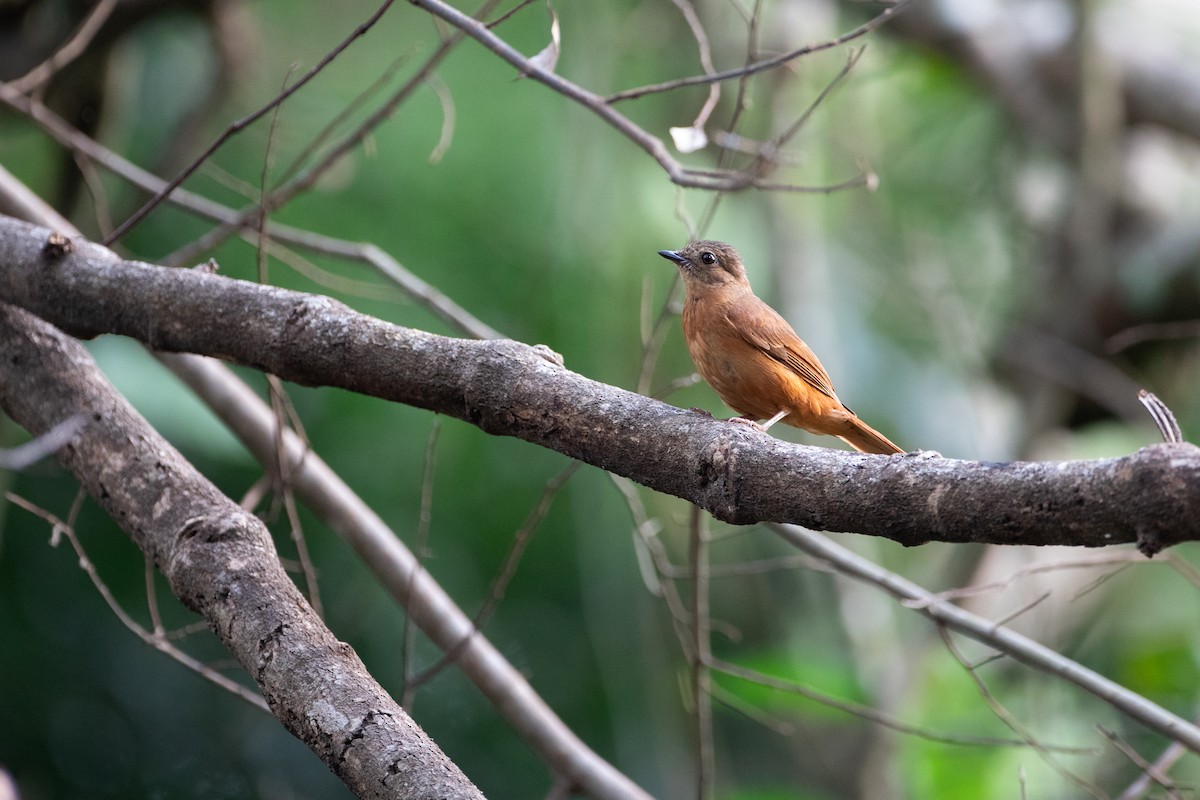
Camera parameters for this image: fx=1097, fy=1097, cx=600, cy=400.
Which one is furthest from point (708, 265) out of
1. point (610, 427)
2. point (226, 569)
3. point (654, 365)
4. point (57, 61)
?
point (57, 61)

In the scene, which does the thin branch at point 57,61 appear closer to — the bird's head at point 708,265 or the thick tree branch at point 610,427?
the thick tree branch at point 610,427

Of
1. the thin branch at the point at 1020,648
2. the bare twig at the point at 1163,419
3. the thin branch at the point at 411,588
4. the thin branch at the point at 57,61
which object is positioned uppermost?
the thin branch at the point at 57,61

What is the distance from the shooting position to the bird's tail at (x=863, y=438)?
315 cm

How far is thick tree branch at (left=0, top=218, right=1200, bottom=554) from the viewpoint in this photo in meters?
1.37

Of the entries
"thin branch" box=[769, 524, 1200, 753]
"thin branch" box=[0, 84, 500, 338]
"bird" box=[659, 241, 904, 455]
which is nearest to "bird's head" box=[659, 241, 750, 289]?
"bird" box=[659, 241, 904, 455]

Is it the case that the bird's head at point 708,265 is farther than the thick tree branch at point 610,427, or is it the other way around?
the bird's head at point 708,265

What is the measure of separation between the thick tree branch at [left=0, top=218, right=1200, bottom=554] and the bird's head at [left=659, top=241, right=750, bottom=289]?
1607 millimetres

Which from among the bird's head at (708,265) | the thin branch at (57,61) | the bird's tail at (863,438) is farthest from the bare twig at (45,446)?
the bird's tail at (863,438)

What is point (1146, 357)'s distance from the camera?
6293mm

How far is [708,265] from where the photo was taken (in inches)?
147

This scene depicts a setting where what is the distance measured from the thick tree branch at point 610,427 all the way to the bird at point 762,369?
1150mm

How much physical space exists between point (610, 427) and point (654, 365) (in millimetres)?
3545

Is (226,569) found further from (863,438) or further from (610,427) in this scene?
(863,438)

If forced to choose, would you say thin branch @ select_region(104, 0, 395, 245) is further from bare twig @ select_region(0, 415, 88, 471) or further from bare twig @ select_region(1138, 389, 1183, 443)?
bare twig @ select_region(1138, 389, 1183, 443)
